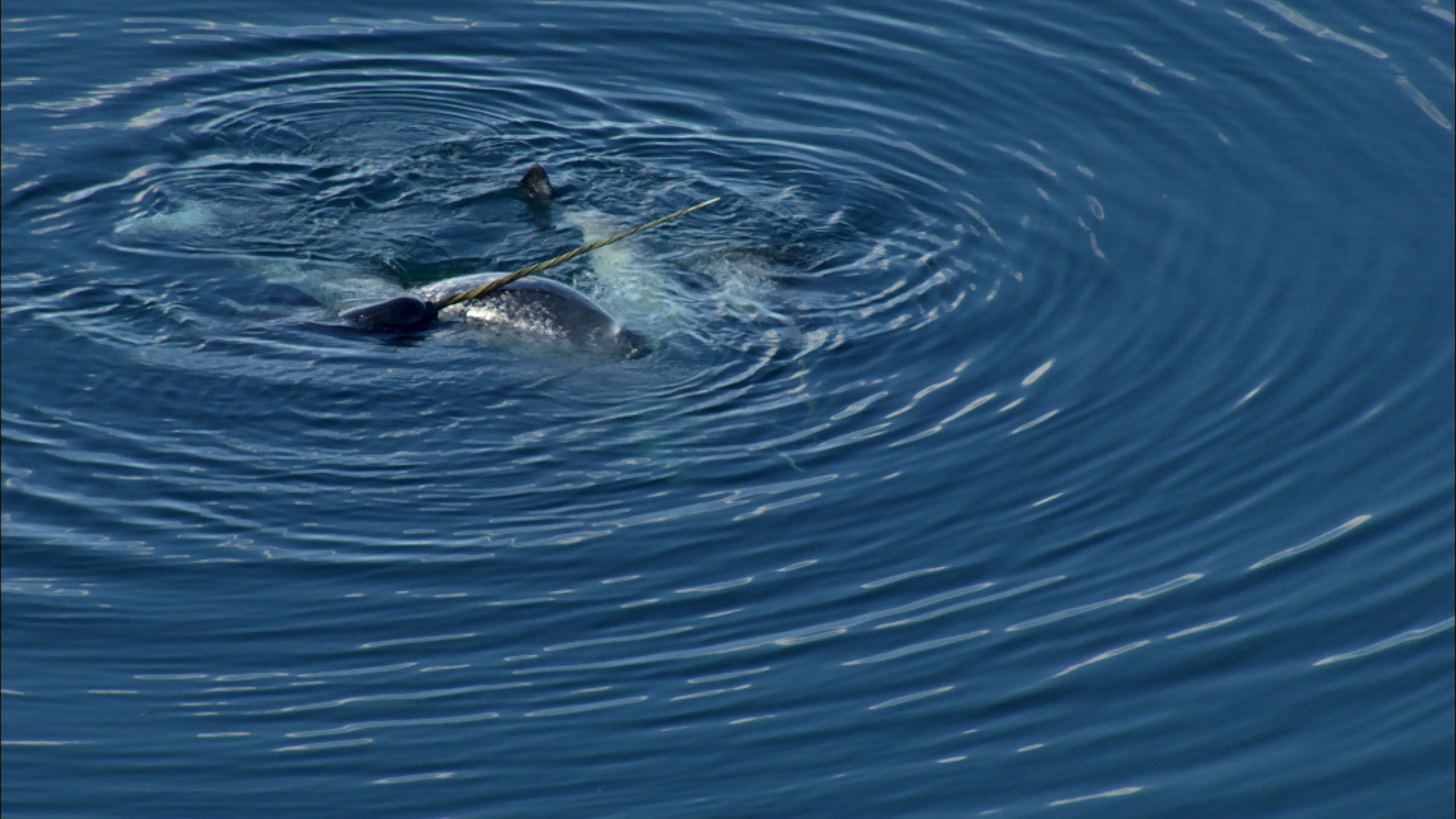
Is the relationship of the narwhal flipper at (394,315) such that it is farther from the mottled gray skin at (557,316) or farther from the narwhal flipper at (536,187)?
the narwhal flipper at (536,187)

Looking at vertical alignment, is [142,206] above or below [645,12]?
below

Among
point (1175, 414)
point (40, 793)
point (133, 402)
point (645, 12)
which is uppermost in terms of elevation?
point (645, 12)

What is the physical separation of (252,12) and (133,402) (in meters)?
7.13

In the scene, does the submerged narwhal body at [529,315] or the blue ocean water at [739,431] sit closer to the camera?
the blue ocean water at [739,431]

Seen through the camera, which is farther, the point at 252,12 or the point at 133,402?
the point at 252,12

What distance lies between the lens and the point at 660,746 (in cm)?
698

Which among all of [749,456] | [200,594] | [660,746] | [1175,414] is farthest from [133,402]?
[1175,414]

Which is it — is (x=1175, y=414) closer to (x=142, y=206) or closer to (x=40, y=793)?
(x=40, y=793)

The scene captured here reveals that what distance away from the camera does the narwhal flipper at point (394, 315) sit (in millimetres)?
10102

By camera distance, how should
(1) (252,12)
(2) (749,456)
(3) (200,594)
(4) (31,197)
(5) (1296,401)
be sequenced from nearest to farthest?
(3) (200,594) < (2) (749,456) < (5) (1296,401) < (4) (31,197) < (1) (252,12)

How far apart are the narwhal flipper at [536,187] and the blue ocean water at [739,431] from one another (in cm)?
17

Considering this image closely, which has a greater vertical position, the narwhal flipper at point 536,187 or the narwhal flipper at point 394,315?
the narwhal flipper at point 536,187

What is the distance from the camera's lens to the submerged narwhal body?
10008mm

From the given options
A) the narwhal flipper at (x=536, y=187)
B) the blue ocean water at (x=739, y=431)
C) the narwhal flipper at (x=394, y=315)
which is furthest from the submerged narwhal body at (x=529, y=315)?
the narwhal flipper at (x=536, y=187)
